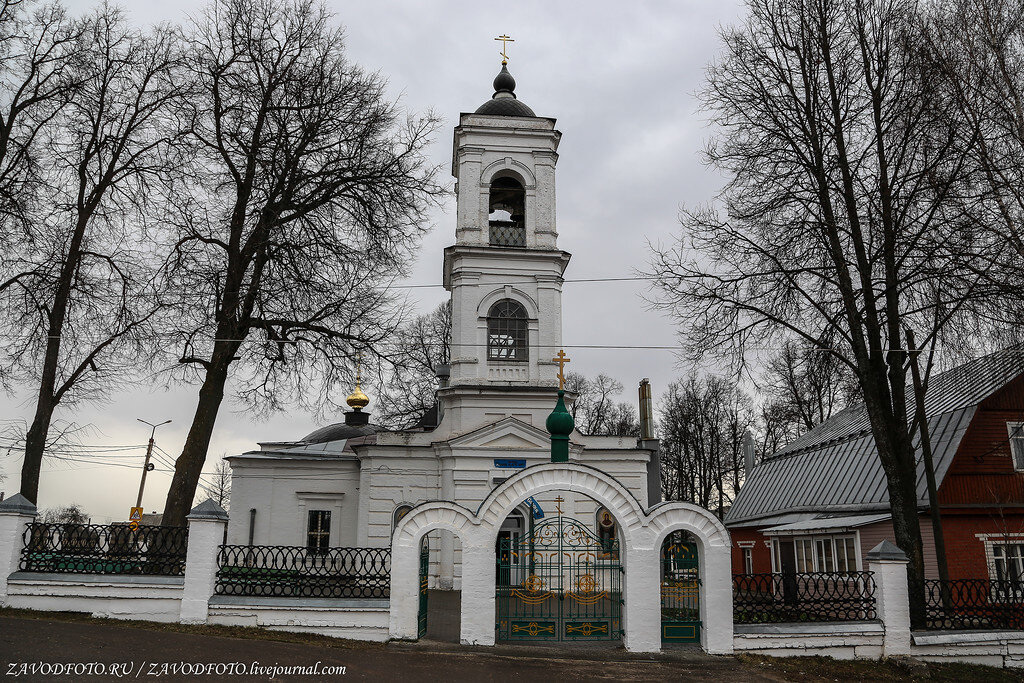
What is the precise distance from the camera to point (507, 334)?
22391 mm

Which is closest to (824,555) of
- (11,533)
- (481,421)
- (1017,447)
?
(1017,447)

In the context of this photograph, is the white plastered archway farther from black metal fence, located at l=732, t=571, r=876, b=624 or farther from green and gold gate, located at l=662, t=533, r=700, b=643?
black metal fence, located at l=732, t=571, r=876, b=624

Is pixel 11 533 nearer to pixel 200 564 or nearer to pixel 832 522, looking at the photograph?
pixel 200 564

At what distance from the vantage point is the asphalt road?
9.13 meters

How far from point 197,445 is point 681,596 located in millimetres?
8616

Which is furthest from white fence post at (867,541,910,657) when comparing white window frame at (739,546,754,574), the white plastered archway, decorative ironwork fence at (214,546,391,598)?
white window frame at (739,546,754,574)

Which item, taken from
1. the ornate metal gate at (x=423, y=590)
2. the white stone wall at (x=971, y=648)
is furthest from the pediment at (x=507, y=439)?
the white stone wall at (x=971, y=648)

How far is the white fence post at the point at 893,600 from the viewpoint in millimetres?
11734

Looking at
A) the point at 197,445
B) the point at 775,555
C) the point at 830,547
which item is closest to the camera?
the point at 197,445

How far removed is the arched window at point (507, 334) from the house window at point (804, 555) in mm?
8997

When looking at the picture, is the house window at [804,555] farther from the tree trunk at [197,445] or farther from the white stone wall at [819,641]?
the tree trunk at [197,445]

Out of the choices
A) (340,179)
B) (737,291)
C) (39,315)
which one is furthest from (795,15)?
(39,315)

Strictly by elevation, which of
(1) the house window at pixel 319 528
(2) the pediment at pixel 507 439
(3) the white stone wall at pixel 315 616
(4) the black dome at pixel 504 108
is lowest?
(3) the white stone wall at pixel 315 616

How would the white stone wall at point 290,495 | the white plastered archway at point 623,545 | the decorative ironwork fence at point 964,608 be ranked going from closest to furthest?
the white plastered archway at point 623,545 < the decorative ironwork fence at point 964,608 < the white stone wall at point 290,495
